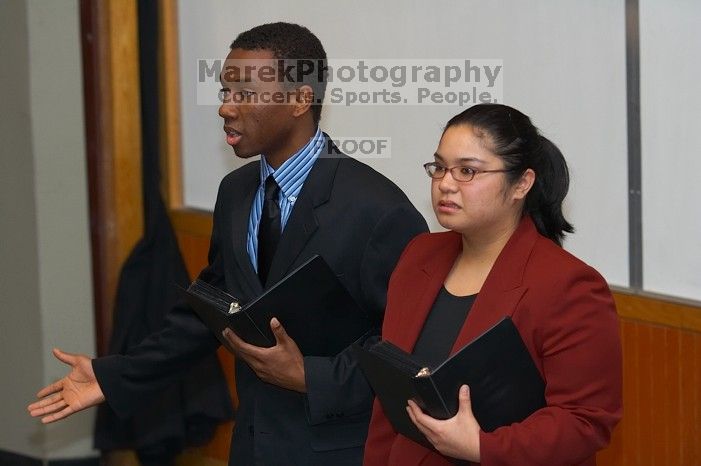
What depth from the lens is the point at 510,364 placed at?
1.98 m

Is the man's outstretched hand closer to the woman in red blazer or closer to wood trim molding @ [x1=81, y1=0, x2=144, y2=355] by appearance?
the woman in red blazer

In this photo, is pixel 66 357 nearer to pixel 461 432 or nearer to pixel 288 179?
pixel 288 179

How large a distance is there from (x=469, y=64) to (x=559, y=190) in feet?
4.28

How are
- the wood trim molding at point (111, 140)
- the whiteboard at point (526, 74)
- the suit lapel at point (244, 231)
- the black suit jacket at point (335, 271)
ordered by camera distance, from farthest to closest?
the wood trim molding at point (111, 140)
the whiteboard at point (526, 74)
the suit lapel at point (244, 231)
the black suit jacket at point (335, 271)

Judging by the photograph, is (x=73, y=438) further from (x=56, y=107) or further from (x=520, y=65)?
(x=520, y=65)

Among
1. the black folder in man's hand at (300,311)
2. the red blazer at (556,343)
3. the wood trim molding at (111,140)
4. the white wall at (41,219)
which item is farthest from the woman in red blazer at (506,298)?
the white wall at (41,219)

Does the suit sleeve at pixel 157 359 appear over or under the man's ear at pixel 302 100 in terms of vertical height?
under

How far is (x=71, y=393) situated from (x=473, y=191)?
1254 mm

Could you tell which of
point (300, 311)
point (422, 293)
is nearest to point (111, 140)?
point (300, 311)

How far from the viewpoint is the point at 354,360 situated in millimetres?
2559

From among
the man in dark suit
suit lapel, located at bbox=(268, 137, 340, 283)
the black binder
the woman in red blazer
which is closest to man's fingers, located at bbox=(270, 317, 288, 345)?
the man in dark suit

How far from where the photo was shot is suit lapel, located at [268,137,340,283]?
8.62 feet

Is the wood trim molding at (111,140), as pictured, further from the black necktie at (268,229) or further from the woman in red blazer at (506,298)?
the woman in red blazer at (506,298)

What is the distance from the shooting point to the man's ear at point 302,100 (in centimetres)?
272
